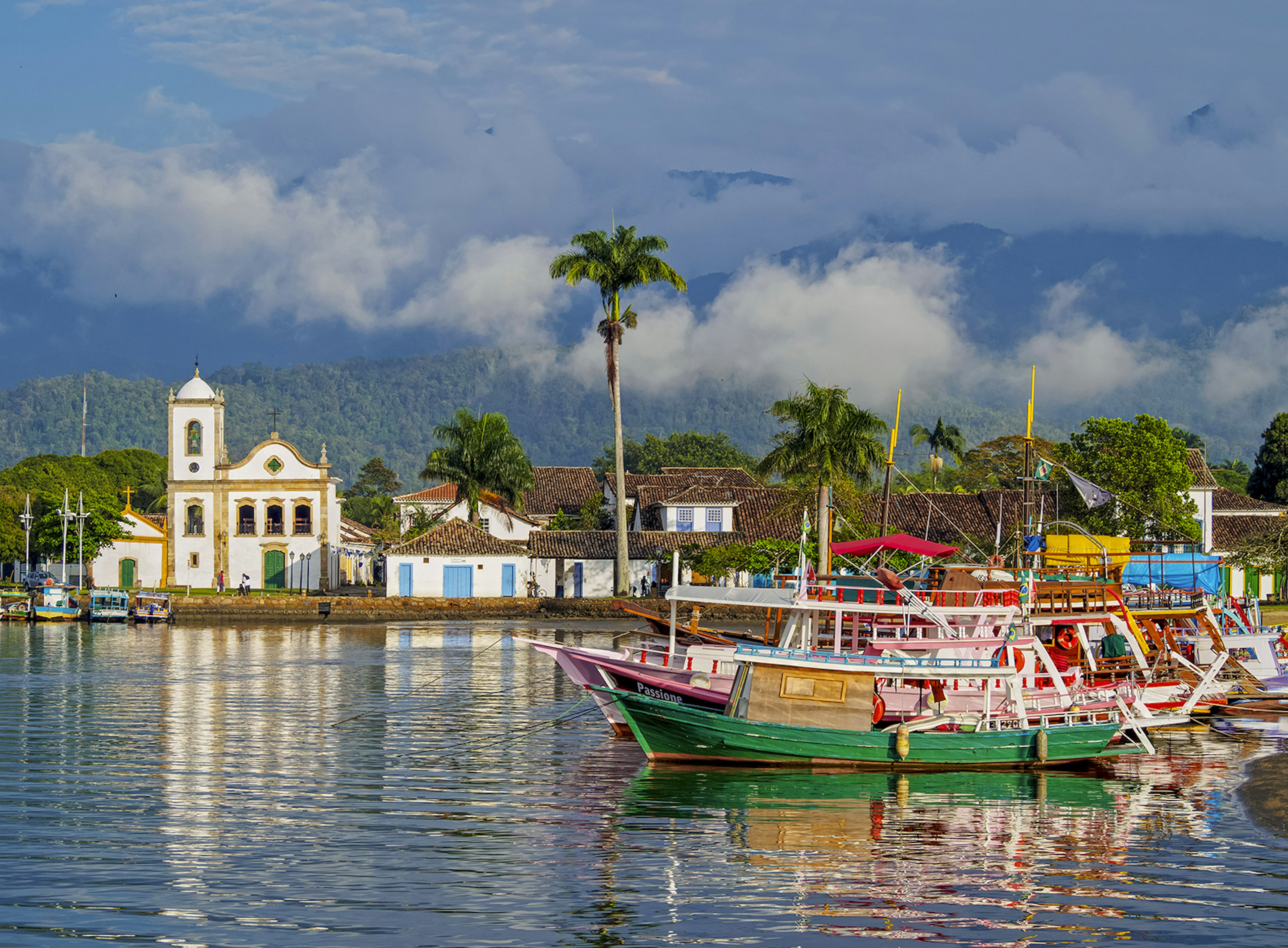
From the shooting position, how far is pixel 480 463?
77.7 meters

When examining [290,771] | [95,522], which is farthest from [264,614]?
[290,771]

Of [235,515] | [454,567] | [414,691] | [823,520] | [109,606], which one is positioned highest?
[235,515]

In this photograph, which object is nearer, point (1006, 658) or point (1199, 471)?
point (1006, 658)

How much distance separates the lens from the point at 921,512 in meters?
76.0

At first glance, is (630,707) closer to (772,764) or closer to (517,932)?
(772,764)

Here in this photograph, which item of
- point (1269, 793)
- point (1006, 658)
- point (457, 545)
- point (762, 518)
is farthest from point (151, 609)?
point (1269, 793)

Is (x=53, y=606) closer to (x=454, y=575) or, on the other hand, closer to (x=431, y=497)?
(x=454, y=575)

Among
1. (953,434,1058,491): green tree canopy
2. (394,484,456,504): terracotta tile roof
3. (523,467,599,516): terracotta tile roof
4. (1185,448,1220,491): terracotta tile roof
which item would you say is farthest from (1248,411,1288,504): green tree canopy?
(394,484,456,504): terracotta tile roof

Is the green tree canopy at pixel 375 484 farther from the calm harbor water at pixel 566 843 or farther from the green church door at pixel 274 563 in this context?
the calm harbor water at pixel 566 843

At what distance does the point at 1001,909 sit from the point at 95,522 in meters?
71.4

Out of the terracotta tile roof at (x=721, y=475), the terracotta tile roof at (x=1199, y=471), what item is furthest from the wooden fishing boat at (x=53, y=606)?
the terracotta tile roof at (x=1199, y=471)

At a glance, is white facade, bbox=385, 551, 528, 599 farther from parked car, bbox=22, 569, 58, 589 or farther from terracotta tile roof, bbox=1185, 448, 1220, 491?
terracotta tile roof, bbox=1185, 448, 1220, 491

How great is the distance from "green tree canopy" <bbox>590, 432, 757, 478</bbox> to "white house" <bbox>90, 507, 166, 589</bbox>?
58394 millimetres

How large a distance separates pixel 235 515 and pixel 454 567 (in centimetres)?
1526
